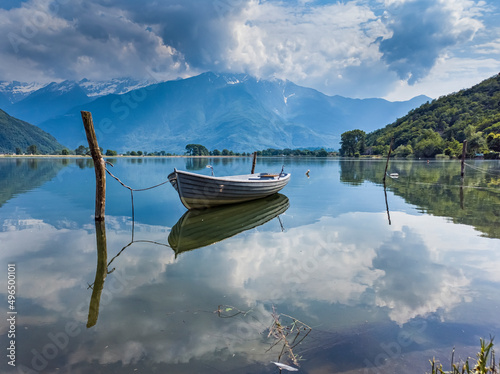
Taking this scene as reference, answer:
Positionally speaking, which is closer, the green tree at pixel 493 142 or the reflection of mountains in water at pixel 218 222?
the reflection of mountains in water at pixel 218 222

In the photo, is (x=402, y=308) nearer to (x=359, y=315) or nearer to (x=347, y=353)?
(x=359, y=315)

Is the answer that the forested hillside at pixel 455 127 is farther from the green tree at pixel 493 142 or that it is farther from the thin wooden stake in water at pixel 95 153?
the thin wooden stake in water at pixel 95 153

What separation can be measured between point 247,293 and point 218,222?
24.8ft

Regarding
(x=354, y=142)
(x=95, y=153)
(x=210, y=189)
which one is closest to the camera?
(x=95, y=153)

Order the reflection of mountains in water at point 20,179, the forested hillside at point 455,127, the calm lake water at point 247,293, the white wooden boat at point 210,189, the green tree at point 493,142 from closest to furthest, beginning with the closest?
the calm lake water at point 247,293 → the white wooden boat at point 210,189 → the reflection of mountains in water at point 20,179 → the green tree at point 493,142 → the forested hillside at point 455,127

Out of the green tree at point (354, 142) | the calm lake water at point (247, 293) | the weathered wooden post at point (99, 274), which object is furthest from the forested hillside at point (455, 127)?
the weathered wooden post at point (99, 274)

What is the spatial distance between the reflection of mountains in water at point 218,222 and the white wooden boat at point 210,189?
496 mm

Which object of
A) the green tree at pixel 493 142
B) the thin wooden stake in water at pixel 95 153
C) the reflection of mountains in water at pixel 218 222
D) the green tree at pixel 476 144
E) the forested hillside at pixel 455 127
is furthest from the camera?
the forested hillside at pixel 455 127

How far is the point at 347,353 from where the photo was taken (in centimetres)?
489

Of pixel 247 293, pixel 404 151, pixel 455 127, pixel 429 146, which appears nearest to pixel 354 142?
pixel 404 151

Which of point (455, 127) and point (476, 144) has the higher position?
point (455, 127)

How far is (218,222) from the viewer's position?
14445mm

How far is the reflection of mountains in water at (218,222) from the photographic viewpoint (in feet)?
37.5

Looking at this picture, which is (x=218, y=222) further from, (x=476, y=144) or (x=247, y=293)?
(x=476, y=144)
